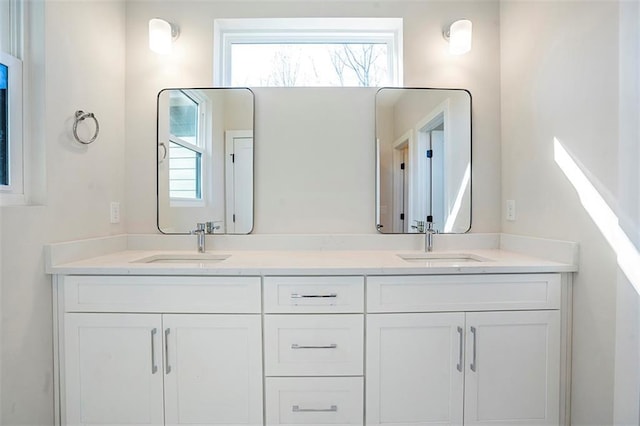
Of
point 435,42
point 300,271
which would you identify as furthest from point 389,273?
point 435,42

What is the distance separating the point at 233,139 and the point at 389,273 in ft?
3.85

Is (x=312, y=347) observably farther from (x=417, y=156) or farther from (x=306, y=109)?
(x=306, y=109)

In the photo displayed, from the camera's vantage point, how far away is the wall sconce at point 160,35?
176 cm

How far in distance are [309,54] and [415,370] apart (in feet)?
6.10

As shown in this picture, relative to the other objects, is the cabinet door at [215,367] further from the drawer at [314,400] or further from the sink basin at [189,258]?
the sink basin at [189,258]

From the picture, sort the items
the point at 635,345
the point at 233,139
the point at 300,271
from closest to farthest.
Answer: the point at 635,345, the point at 300,271, the point at 233,139

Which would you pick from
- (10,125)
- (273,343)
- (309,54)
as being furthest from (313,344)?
(309,54)

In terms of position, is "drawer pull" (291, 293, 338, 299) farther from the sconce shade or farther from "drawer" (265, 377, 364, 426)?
the sconce shade

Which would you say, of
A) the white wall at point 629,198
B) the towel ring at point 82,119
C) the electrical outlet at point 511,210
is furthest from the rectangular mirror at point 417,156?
the towel ring at point 82,119

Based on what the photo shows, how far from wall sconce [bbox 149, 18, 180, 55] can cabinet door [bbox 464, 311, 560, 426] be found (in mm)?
2119

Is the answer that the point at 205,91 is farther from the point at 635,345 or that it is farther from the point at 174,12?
the point at 635,345

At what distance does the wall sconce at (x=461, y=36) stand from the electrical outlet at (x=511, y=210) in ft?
2.98

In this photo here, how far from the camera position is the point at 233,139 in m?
1.84

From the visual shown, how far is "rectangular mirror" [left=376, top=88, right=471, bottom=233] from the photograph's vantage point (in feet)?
6.00
